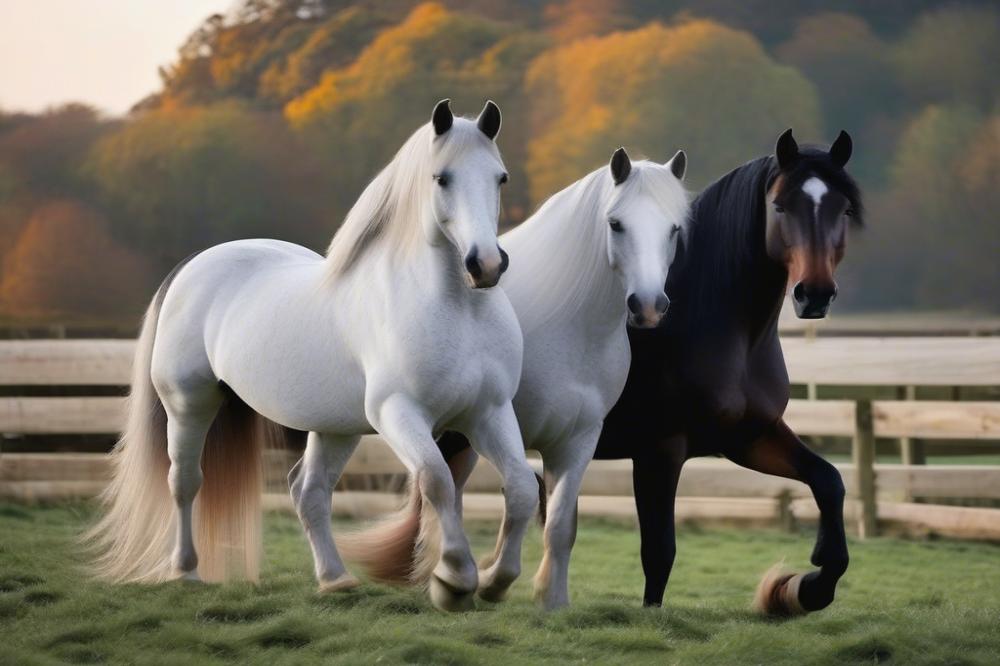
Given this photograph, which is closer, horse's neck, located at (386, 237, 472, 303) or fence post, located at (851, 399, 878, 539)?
horse's neck, located at (386, 237, 472, 303)

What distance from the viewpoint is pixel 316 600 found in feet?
13.9

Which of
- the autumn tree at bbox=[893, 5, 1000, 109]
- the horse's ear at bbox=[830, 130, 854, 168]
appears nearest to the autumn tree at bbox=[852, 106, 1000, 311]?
the autumn tree at bbox=[893, 5, 1000, 109]

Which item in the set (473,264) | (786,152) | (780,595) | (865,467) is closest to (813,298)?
(786,152)

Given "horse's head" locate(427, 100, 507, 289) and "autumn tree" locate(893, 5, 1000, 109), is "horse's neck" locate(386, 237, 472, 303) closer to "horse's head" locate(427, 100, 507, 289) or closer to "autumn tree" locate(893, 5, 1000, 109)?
"horse's head" locate(427, 100, 507, 289)

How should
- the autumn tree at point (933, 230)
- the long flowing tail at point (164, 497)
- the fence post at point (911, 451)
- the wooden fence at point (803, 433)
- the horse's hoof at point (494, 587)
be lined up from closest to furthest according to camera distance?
1. the horse's hoof at point (494, 587)
2. the long flowing tail at point (164, 497)
3. the wooden fence at point (803, 433)
4. the fence post at point (911, 451)
5. the autumn tree at point (933, 230)

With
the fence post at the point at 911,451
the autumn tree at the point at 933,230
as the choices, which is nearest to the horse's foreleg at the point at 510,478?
the fence post at the point at 911,451

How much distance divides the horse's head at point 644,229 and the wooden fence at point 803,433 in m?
4.05

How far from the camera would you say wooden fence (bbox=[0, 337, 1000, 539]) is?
298 inches

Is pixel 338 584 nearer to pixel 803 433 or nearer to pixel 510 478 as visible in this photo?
pixel 510 478

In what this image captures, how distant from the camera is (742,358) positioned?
4.34 m

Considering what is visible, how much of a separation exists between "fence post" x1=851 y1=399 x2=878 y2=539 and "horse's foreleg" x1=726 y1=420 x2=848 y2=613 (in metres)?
3.58

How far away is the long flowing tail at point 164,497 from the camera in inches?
194

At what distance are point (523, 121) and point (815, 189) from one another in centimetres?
1162

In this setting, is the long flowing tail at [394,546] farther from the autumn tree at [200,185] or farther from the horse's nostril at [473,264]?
the autumn tree at [200,185]
